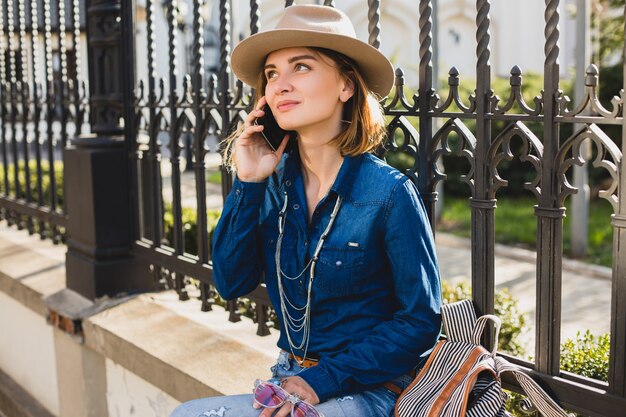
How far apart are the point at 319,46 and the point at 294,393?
97cm

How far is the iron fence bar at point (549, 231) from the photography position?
233cm

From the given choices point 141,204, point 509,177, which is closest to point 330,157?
point 141,204

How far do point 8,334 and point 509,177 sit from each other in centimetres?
1060

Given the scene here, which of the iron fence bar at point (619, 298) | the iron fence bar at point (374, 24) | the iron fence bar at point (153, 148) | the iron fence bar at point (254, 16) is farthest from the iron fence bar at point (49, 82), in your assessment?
the iron fence bar at point (619, 298)

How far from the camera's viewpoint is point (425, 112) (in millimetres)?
2713

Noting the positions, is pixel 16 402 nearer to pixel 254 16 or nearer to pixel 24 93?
pixel 24 93

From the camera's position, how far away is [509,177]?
14586 mm

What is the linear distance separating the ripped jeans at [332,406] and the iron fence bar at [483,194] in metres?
0.41

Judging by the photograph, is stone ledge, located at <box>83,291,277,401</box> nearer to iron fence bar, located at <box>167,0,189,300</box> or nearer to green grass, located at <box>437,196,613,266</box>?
iron fence bar, located at <box>167,0,189,300</box>

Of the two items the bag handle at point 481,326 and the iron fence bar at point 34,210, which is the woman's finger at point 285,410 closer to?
the bag handle at point 481,326

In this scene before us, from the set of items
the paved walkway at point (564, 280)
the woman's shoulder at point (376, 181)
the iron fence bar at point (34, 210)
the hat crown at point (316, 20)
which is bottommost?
the paved walkway at point (564, 280)

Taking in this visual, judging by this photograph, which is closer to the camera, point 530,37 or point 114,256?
point 114,256

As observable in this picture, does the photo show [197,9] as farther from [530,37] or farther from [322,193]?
[530,37]

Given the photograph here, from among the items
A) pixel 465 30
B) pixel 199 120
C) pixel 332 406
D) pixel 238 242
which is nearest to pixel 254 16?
pixel 199 120
